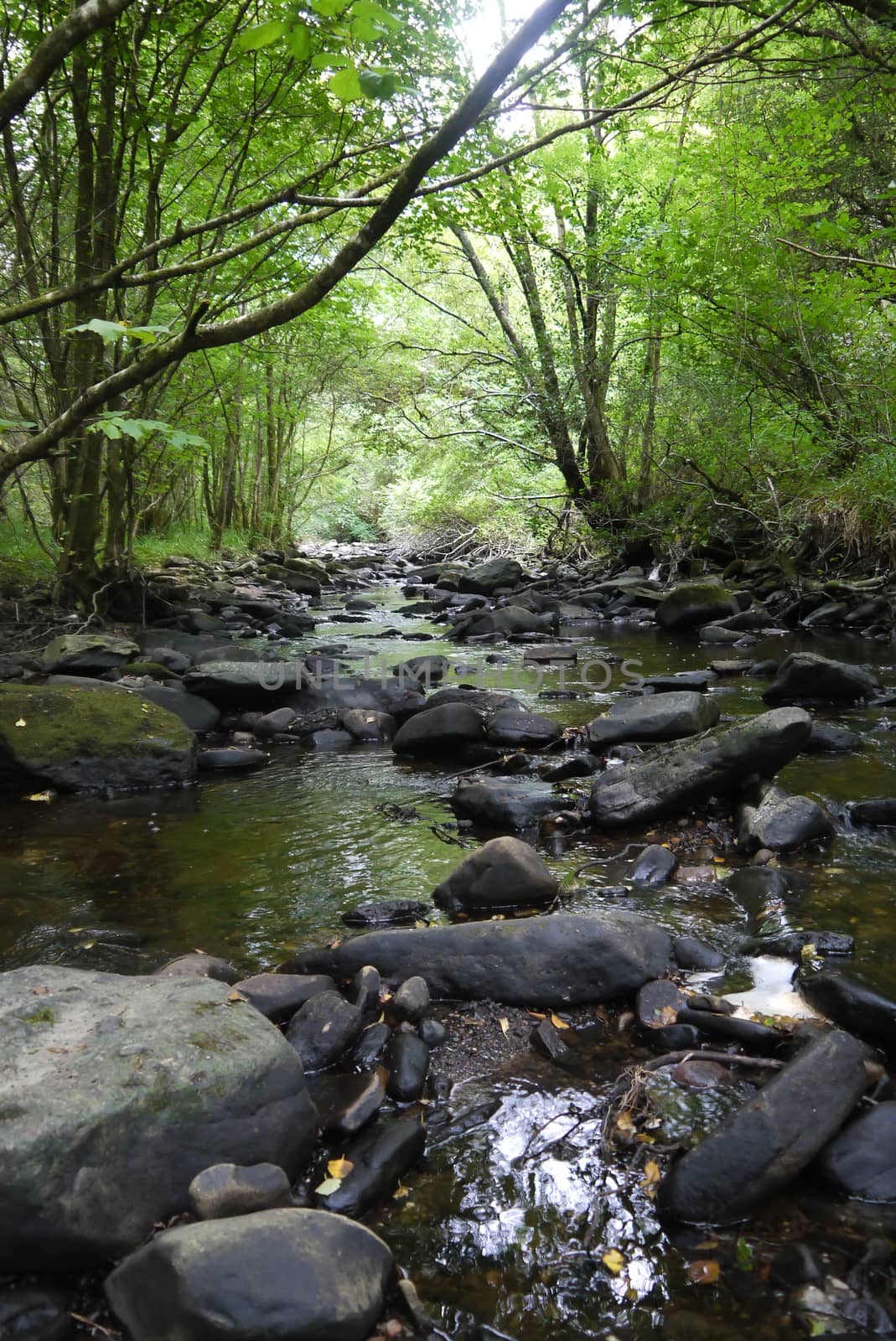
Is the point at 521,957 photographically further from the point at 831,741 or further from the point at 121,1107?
the point at 831,741

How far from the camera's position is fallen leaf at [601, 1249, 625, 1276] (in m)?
2.07

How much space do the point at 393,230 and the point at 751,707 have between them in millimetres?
10648

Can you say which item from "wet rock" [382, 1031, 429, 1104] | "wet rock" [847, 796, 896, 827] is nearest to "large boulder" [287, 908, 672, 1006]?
"wet rock" [382, 1031, 429, 1104]

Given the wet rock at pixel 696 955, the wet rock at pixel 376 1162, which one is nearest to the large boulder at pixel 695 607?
the wet rock at pixel 696 955

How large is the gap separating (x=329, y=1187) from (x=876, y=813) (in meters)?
3.74

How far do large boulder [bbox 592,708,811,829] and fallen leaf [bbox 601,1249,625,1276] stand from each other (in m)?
2.94

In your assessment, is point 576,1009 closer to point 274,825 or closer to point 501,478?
point 274,825

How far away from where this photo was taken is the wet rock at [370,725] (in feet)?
24.1

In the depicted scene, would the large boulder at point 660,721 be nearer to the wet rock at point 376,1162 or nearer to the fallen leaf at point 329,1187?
the wet rock at point 376,1162

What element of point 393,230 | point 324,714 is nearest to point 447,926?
point 324,714

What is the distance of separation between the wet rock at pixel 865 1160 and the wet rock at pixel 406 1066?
3.81 ft

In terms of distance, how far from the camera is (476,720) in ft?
22.0

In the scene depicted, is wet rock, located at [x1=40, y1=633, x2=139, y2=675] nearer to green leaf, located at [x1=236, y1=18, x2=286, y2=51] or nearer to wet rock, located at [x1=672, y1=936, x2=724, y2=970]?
wet rock, located at [x1=672, y1=936, x2=724, y2=970]

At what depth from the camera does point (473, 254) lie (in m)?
17.3
